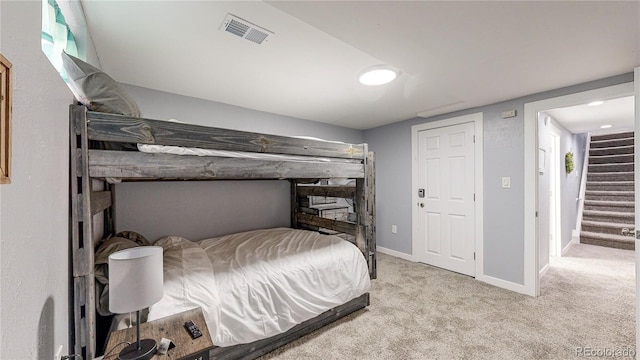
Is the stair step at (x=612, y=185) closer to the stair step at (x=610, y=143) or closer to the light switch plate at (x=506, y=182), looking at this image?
the stair step at (x=610, y=143)

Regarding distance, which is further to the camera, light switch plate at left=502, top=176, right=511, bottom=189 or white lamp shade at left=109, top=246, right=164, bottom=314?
light switch plate at left=502, top=176, right=511, bottom=189

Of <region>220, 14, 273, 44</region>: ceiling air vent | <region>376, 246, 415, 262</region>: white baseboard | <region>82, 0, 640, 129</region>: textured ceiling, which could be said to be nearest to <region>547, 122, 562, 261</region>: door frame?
<region>82, 0, 640, 129</region>: textured ceiling

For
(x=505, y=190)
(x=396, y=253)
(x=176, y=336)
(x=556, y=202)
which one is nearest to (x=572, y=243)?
(x=556, y=202)

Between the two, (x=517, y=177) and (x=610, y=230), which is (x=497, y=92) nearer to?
(x=517, y=177)

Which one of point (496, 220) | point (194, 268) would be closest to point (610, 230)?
point (496, 220)

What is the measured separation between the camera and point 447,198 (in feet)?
11.2

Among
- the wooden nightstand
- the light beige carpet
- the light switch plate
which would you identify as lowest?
the light beige carpet

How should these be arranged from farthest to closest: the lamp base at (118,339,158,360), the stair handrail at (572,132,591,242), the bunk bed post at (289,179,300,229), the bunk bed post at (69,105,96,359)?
the stair handrail at (572,132,591,242) < the bunk bed post at (289,179,300,229) < the bunk bed post at (69,105,96,359) < the lamp base at (118,339,158,360)

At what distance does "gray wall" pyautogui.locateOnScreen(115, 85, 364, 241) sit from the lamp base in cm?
170

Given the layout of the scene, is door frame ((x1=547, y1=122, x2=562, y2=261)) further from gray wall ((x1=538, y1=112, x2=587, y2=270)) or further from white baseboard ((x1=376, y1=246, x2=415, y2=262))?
white baseboard ((x1=376, y1=246, x2=415, y2=262))

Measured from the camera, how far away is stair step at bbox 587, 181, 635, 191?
4984 mm

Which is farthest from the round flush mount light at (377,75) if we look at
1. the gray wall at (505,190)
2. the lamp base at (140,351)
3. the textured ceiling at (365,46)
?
the lamp base at (140,351)

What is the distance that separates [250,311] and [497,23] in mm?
2320

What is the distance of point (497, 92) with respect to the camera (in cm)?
257
